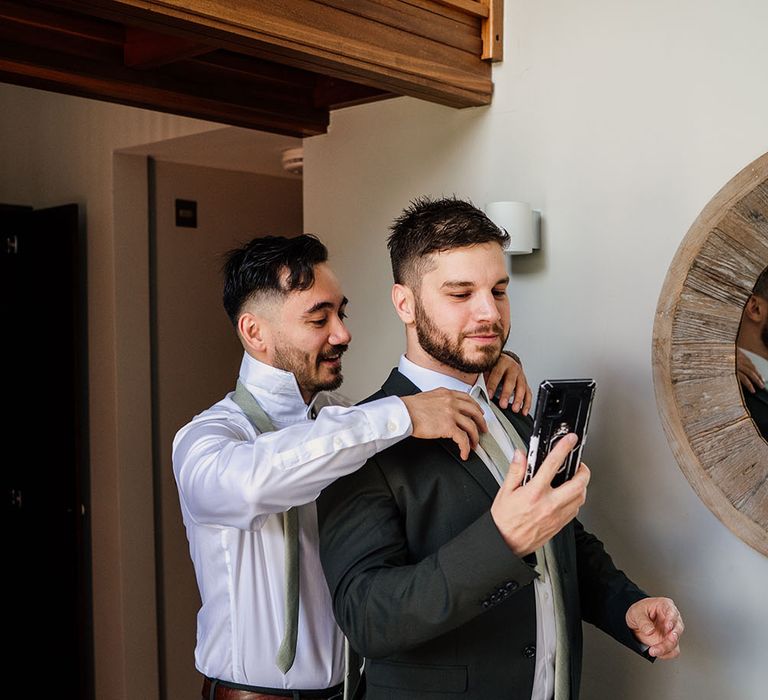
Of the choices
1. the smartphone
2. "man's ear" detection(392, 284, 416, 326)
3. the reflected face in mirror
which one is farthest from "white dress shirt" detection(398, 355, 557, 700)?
the reflected face in mirror

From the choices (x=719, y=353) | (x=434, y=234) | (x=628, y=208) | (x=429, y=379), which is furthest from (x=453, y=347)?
(x=628, y=208)

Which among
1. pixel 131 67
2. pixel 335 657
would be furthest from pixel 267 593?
pixel 131 67

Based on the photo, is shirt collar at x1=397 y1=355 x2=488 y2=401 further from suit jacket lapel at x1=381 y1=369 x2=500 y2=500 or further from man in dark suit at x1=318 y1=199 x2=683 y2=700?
suit jacket lapel at x1=381 y1=369 x2=500 y2=500

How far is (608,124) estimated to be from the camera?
8.36ft

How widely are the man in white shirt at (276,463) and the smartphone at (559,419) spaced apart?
0.20m

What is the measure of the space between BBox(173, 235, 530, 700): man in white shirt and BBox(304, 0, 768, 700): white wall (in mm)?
572

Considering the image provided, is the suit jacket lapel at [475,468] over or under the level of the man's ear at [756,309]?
→ under

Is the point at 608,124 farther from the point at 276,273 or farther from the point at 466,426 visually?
the point at 466,426

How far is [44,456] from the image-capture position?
4.33 meters

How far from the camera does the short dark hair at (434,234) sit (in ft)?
5.86

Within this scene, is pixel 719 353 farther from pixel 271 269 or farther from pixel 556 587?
pixel 271 269

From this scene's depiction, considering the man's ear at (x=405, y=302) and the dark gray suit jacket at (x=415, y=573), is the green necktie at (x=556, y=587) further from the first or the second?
the man's ear at (x=405, y=302)

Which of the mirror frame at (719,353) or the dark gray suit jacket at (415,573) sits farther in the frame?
the mirror frame at (719,353)

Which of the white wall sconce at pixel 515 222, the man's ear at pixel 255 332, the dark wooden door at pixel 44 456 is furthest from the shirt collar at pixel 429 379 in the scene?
the dark wooden door at pixel 44 456
